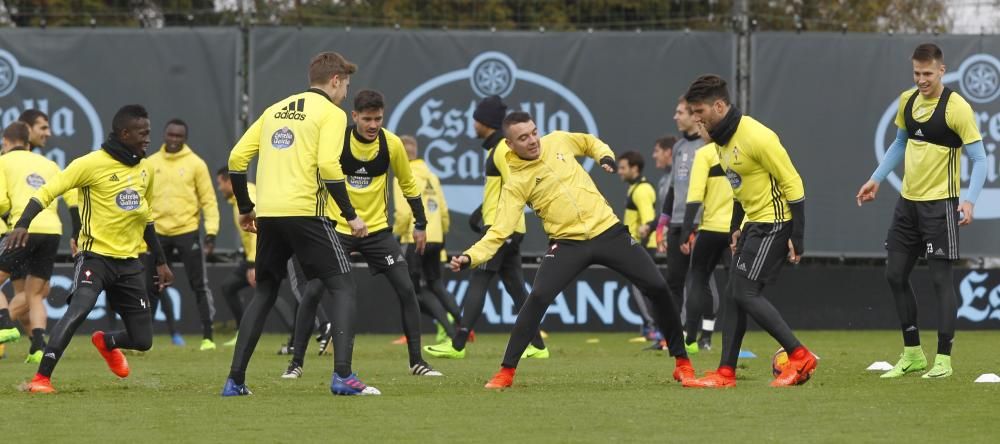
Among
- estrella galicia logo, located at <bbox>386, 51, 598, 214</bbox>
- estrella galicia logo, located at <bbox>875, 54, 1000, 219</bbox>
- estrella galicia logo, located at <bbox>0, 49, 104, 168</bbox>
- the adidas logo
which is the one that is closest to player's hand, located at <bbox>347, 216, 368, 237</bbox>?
the adidas logo

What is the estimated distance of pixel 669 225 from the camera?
1452cm

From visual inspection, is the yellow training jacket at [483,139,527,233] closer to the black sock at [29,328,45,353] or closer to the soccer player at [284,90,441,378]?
the soccer player at [284,90,441,378]

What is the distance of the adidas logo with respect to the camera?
8.97 m

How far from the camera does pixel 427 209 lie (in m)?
15.9

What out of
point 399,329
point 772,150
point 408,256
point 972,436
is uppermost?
point 772,150

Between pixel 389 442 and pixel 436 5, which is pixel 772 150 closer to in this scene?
pixel 389 442

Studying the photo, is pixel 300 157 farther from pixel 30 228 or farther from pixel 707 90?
pixel 30 228

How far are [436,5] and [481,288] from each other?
647 cm

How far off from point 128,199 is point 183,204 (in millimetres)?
6194

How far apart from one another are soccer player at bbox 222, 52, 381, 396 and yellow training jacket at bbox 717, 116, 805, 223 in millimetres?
2400

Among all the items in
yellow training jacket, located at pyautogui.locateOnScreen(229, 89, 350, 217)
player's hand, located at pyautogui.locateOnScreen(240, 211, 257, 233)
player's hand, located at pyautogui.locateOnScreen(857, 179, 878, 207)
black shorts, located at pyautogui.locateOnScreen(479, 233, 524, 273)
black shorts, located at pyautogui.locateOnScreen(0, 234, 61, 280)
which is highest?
yellow training jacket, located at pyautogui.locateOnScreen(229, 89, 350, 217)

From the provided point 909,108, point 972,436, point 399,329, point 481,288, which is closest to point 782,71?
point 399,329

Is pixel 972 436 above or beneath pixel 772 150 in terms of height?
beneath

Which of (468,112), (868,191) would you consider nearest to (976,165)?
(868,191)
